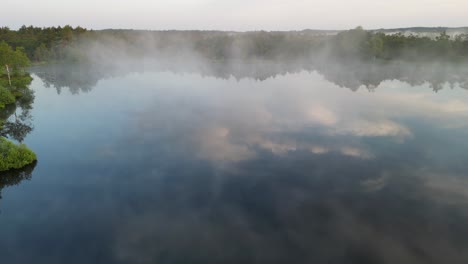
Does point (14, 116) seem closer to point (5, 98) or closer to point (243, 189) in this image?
point (5, 98)

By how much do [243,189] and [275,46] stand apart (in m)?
166

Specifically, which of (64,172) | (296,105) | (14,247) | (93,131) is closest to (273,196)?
(14,247)

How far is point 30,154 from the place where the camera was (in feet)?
98.4

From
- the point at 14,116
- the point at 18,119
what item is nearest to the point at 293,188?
the point at 18,119

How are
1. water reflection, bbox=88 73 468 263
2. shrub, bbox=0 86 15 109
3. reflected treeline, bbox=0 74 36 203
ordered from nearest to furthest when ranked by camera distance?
water reflection, bbox=88 73 468 263, reflected treeline, bbox=0 74 36 203, shrub, bbox=0 86 15 109

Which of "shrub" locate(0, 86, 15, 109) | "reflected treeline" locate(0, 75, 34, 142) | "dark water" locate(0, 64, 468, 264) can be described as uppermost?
"shrub" locate(0, 86, 15, 109)

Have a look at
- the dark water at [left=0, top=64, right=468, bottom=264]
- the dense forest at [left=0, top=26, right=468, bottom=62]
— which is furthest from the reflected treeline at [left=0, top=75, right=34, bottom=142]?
the dense forest at [left=0, top=26, right=468, bottom=62]

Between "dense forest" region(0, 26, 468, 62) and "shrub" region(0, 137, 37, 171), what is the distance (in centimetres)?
10688

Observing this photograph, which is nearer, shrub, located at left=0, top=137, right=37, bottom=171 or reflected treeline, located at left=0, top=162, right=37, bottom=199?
reflected treeline, located at left=0, top=162, right=37, bottom=199

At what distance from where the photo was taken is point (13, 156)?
92.7 feet

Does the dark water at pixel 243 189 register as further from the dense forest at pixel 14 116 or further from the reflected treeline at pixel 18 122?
the dense forest at pixel 14 116

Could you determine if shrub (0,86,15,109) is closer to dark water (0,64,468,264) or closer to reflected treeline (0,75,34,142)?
reflected treeline (0,75,34,142)

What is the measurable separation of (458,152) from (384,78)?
217ft

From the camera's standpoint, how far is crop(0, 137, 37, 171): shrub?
27531mm
